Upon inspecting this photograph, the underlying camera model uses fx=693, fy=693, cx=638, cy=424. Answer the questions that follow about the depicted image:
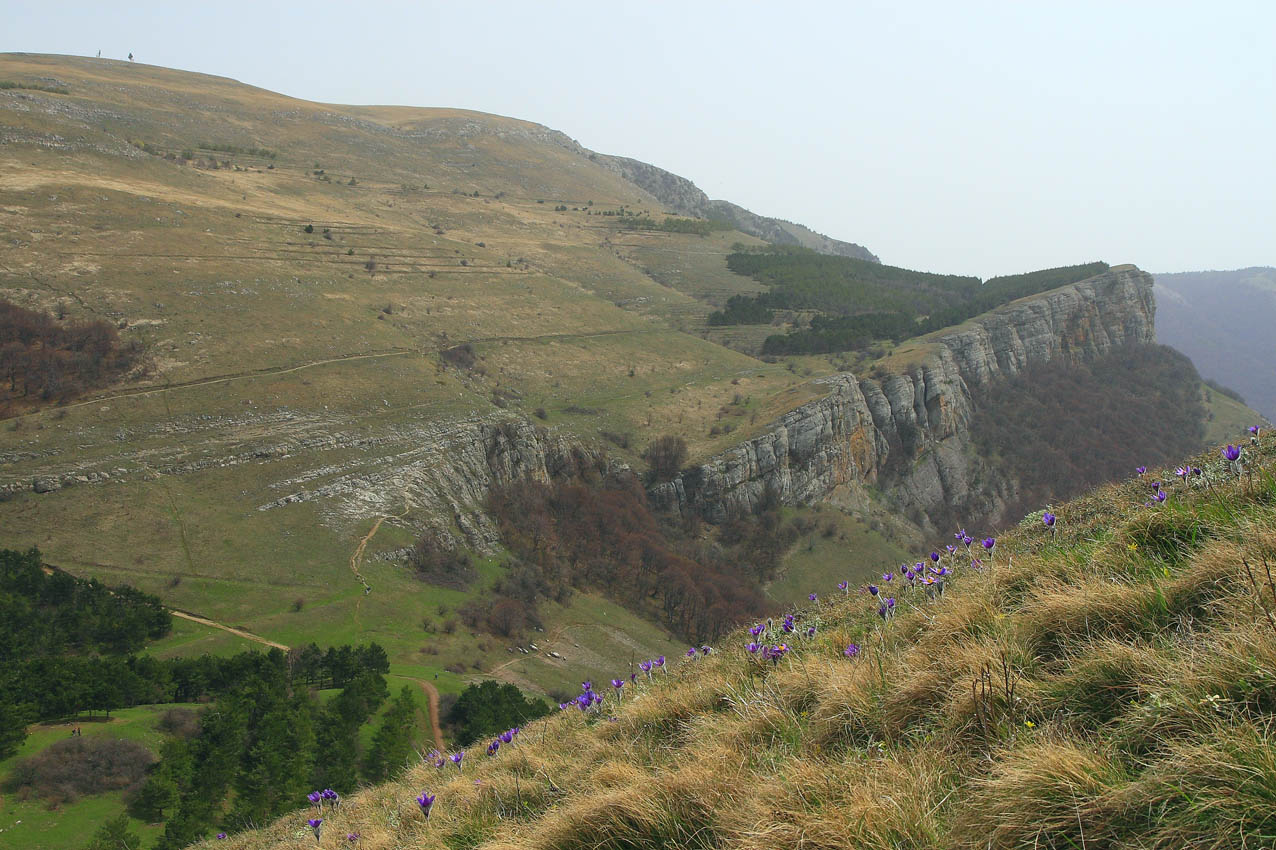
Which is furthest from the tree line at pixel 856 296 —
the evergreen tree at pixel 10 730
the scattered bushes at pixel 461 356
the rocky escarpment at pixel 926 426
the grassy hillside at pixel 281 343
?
the evergreen tree at pixel 10 730

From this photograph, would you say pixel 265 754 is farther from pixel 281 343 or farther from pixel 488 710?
pixel 281 343

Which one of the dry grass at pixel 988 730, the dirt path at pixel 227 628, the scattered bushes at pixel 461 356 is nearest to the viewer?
the dry grass at pixel 988 730

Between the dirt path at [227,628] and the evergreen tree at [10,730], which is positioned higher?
the evergreen tree at [10,730]

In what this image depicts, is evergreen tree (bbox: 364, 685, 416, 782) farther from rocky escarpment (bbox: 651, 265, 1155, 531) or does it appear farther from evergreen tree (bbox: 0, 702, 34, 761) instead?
rocky escarpment (bbox: 651, 265, 1155, 531)

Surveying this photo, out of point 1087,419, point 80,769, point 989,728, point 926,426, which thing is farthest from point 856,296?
point 989,728

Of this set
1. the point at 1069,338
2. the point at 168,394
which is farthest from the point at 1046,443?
the point at 168,394

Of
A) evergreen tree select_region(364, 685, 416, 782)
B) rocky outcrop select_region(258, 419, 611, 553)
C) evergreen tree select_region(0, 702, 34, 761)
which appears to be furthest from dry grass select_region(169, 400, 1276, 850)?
rocky outcrop select_region(258, 419, 611, 553)

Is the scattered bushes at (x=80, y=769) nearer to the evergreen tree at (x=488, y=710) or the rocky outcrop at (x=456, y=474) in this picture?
the evergreen tree at (x=488, y=710)
